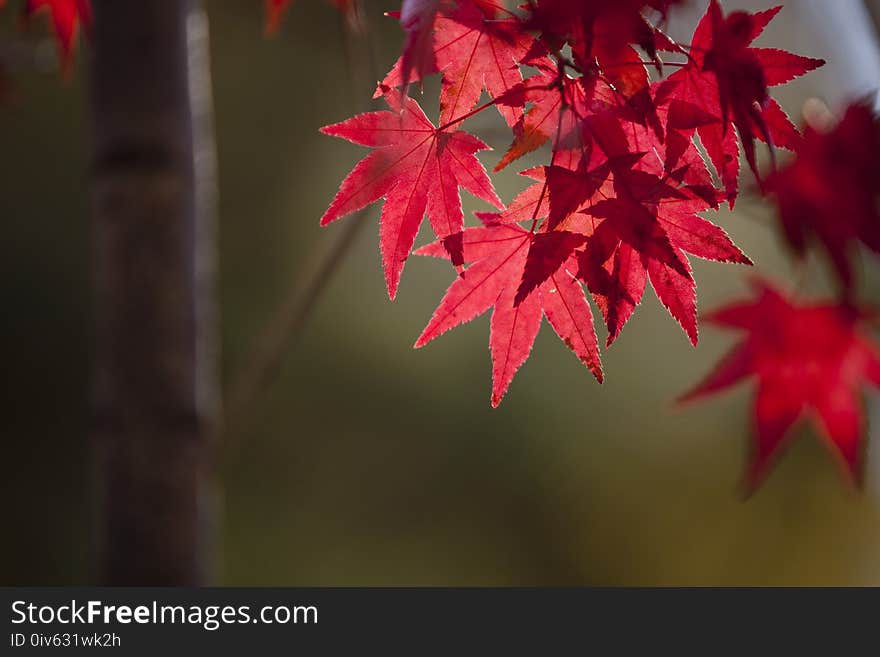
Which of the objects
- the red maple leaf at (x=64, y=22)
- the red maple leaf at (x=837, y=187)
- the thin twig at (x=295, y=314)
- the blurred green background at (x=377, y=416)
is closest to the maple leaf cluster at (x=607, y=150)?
the red maple leaf at (x=837, y=187)

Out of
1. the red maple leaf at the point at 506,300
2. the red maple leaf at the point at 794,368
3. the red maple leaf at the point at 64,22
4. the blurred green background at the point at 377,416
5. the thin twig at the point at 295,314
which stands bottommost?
the red maple leaf at the point at 794,368

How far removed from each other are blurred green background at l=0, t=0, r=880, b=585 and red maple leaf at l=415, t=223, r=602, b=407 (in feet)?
9.74

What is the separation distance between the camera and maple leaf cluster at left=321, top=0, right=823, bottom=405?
0.56 metres

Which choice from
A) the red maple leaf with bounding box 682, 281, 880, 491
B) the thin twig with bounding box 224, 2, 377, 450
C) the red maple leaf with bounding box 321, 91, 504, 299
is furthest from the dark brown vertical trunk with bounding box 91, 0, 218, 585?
the red maple leaf with bounding box 682, 281, 880, 491

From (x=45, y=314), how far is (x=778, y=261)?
3429 millimetres

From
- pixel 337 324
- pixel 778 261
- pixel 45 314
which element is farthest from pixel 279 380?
pixel 778 261

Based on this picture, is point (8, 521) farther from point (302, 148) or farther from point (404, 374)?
point (302, 148)

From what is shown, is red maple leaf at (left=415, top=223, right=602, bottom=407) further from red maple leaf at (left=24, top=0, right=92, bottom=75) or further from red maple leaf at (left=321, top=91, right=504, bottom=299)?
red maple leaf at (left=24, top=0, right=92, bottom=75)

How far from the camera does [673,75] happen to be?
59 centimetres

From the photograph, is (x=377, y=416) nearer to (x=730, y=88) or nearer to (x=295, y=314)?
(x=295, y=314)

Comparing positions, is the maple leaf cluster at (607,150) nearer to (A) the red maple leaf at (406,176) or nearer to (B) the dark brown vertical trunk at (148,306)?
(A) the red maple leaf at (406,176)

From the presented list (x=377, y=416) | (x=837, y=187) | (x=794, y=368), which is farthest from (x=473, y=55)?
(x=377, y=416)

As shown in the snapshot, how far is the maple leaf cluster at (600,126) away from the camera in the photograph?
56cm

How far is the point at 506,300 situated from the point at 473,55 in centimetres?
19
